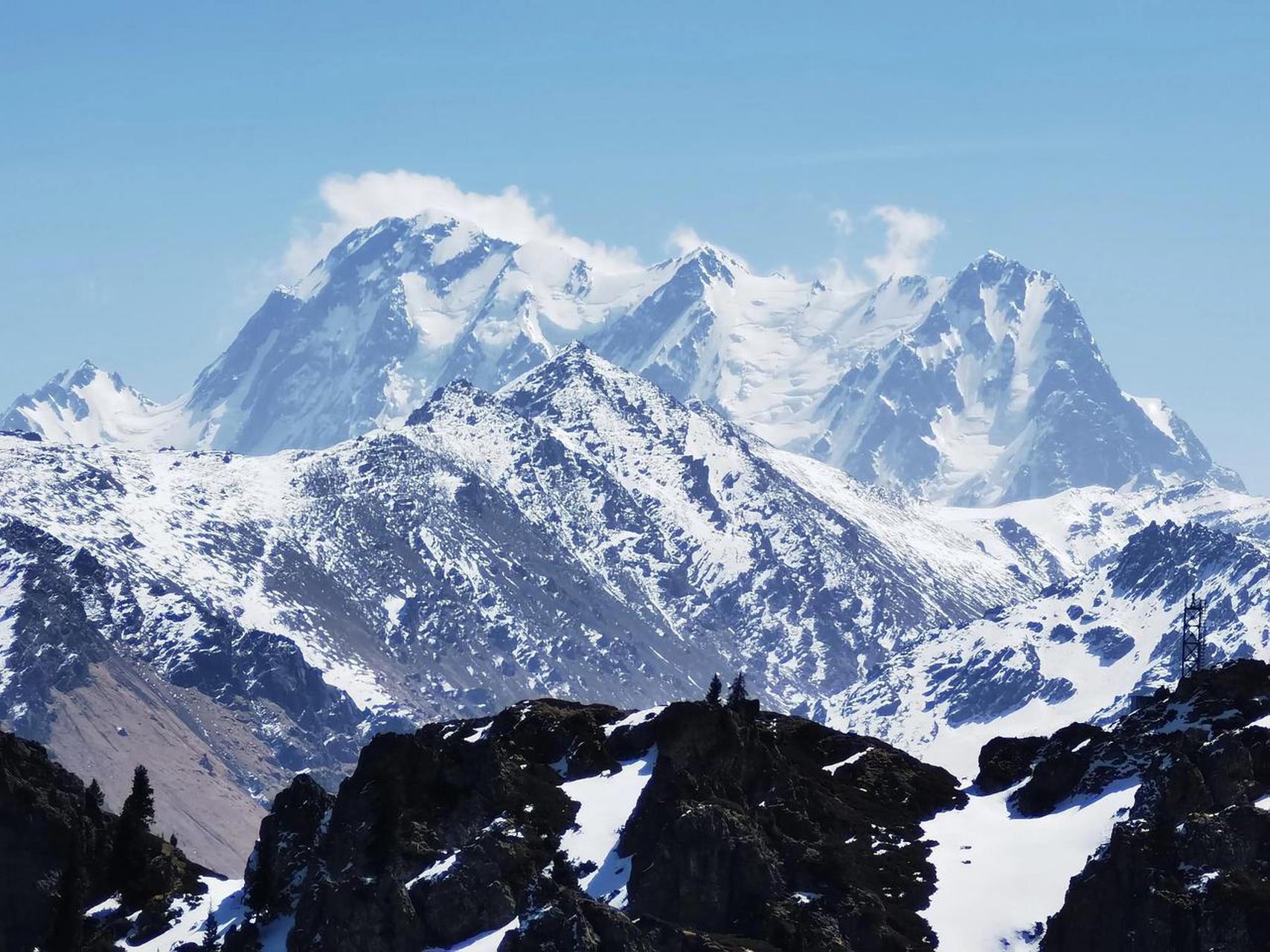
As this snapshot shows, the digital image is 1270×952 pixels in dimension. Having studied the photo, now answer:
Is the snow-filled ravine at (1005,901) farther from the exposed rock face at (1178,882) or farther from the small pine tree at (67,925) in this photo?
the small pine tree at (67,925)

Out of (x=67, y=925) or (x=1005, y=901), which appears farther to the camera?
(x=67, y=925)

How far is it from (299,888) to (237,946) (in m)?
8.35

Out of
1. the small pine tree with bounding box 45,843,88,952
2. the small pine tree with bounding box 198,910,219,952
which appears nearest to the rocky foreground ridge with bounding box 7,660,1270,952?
the small pine tree with bounding box 198,910,219,952

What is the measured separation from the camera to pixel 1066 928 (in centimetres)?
17962

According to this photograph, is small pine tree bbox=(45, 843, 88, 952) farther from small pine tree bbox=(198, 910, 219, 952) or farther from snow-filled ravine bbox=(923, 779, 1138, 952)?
snow-filled ravine bbox=(923, 779, 1138, 952)

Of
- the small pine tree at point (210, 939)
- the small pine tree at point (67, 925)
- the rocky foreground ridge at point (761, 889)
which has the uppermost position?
the rocky foreground ridge at point (761, 889)

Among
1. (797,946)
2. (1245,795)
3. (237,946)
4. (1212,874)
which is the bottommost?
(237,946)

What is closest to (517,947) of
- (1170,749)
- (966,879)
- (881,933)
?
(881,933)

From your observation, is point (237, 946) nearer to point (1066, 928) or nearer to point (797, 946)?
point (797, 946)

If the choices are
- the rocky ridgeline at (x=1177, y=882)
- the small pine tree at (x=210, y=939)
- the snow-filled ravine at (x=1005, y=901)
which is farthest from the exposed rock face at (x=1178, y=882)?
the small pine tree at (x=210, y=939)

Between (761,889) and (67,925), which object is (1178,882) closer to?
(761,889)

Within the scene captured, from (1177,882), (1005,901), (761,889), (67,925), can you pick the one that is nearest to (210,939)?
(67,925)

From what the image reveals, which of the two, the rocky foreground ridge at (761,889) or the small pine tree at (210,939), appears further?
the small pine tree at (210,939)

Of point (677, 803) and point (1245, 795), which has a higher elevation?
point (1245, 795)
